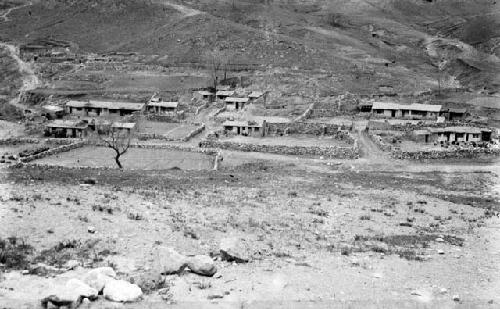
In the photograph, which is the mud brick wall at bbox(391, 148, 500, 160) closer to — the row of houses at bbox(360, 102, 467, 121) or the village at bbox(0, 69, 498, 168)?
the village at bbox(0, 69, 498, 168)

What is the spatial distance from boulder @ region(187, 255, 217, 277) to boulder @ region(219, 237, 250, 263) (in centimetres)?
122

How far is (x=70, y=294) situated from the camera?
48.5ft

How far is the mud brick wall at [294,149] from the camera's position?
5491cm

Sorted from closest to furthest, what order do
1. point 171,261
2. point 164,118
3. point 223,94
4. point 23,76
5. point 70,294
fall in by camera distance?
point 70,294
point 171,261
point 164,118
point 223,94
point 23,76

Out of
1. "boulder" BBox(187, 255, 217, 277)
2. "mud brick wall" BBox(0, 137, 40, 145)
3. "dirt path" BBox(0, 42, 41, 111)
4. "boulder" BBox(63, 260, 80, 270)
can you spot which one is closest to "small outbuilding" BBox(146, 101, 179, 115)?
"dirt path" BBox(0, 42, 41, 111)

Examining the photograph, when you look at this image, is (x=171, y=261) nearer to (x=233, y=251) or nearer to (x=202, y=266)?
(x=202, y=266)

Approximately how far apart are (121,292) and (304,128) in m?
53.3

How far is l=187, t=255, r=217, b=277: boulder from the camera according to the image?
1734 centimetres

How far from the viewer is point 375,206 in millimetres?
30969

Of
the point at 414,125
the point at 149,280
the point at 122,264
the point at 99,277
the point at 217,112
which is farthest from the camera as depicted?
the point at 217,112

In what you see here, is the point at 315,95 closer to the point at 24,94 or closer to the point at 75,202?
the point at 24,94

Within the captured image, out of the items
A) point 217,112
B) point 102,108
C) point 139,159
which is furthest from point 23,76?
point 139,159

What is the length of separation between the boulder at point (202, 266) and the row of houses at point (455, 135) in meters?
49.5

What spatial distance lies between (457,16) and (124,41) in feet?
399
